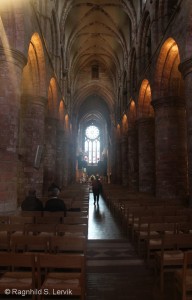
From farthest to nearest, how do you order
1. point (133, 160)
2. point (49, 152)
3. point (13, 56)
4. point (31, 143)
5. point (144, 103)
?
point (133, 160)
point (144, 103)
point (49, 152)
point (31, 143)
point (13, 56)

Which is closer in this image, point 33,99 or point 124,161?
point 33,99

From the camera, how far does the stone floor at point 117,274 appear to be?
4012mm

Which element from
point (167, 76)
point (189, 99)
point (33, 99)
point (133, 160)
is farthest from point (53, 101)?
point (189, 99)

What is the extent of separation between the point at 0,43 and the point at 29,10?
2.81 m

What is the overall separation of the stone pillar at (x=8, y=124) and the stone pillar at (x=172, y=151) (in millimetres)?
8018

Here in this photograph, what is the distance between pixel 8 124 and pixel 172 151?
8665 millimetres

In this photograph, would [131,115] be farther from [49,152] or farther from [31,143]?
[31,143]

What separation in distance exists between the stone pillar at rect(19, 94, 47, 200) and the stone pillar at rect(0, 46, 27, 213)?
354 cm

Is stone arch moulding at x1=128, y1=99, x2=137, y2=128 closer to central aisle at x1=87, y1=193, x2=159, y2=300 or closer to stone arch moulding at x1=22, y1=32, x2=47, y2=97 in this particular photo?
stone arch moulding at x1=22, y1=32, x2=47, y2=97

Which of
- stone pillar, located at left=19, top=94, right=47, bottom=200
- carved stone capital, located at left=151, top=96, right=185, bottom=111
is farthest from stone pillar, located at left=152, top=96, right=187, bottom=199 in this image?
stone pillar, located at left=19, top=94, right=47, bottom=200

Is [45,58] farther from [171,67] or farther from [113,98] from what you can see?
[113,98]

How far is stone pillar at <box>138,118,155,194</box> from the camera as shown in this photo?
18.7 m

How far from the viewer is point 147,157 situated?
18.8 m

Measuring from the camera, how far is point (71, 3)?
22.3 metres
